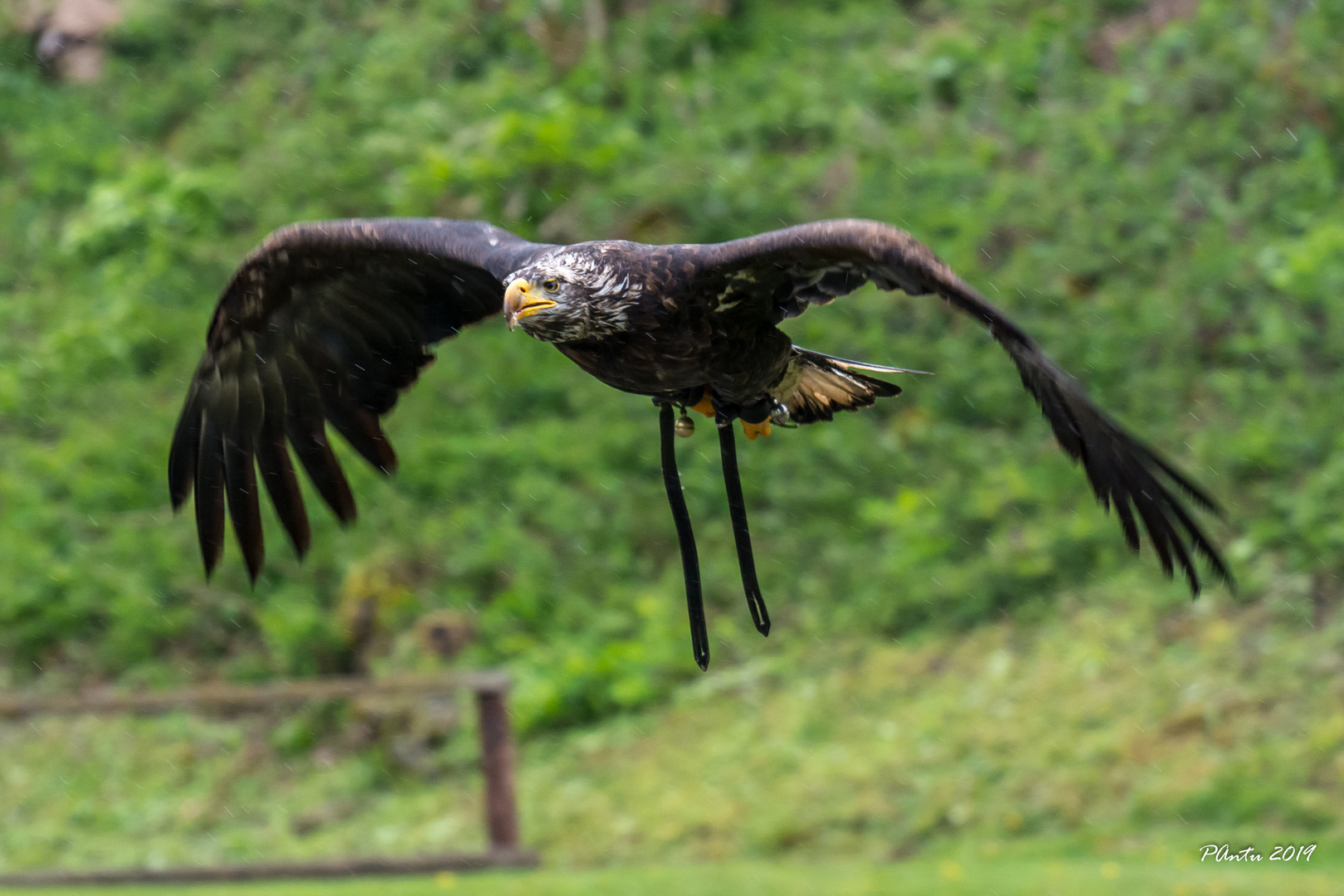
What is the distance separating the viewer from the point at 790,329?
10.8 m

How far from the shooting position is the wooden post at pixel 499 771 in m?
8.45

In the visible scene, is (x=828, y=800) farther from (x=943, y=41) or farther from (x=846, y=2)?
(x=846, y=2)

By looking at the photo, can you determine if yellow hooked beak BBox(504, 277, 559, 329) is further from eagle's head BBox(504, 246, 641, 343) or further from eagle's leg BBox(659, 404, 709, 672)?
eagle's leg BBox(659, 404, 709, 672)

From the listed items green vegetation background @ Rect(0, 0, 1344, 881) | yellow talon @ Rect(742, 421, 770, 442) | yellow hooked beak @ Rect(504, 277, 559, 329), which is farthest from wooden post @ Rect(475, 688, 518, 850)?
yellow hooked beak @ Rect(504, 277, 559, 329)

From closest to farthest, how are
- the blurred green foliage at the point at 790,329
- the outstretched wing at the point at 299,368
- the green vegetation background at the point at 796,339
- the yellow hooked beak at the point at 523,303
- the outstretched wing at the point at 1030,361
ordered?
the outstretched wing at the point at 1030,361, the yellow hooked beak at the point at 523,303, the outstretched wing at the point at 299,368, the green vegetation background at the point at 796,339, the blurred green foliage at the point at 790,329

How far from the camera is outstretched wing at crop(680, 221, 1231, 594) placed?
4.01 m

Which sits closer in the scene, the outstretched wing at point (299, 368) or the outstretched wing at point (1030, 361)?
the outstretched wing at point (1030, 361)

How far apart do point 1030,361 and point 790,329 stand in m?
6.66

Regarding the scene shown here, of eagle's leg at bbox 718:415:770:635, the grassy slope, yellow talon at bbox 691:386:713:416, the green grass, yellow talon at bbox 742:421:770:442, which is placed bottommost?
the green grass

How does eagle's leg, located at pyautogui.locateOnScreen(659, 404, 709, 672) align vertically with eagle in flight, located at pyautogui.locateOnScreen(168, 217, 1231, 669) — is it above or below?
below

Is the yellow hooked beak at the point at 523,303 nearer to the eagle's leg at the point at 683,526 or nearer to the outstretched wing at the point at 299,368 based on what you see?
the eagle's leg at the point at 683,526

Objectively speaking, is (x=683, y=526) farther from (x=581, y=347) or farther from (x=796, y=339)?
(x=796, y=339)

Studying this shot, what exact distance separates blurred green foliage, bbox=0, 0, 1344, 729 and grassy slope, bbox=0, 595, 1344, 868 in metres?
0.43

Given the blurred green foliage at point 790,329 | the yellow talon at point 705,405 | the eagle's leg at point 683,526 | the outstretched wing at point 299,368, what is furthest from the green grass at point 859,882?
the yellow talon at point 705,405
